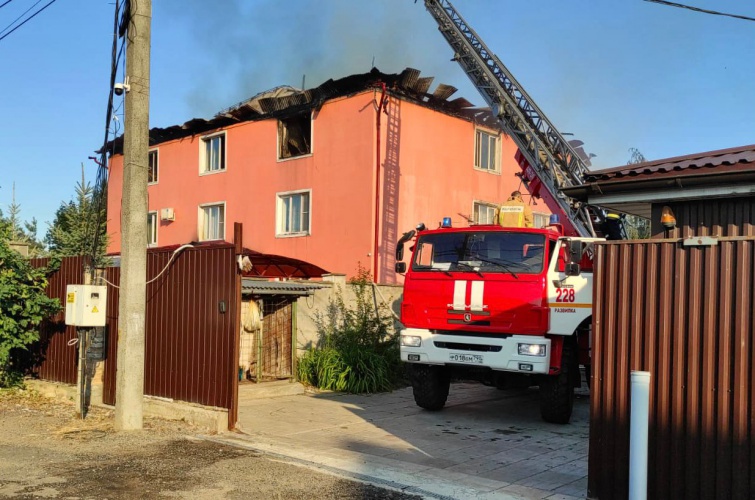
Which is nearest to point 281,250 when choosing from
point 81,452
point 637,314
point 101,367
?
point 101,367

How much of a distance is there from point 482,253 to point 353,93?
1108 cm

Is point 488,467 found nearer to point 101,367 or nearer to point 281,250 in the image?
point 101,367

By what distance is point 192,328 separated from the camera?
9008 millimetres

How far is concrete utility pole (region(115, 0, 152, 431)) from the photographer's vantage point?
27.5 feet

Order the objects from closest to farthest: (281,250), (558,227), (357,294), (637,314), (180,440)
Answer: (637,314) < (180,440) < (558,227) < (357,294) < (281,250)

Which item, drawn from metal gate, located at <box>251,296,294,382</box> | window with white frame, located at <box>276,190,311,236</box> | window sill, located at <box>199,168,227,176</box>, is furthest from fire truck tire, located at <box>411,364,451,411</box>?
window sill, located at <box>199,168,227,176</box>

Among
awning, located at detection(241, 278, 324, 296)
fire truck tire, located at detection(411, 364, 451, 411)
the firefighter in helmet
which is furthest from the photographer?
awning, located at detection(241, 278, 324, 296)

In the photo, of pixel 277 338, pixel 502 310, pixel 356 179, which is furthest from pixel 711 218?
pixel 356 179

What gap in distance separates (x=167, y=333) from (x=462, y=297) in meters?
4.20

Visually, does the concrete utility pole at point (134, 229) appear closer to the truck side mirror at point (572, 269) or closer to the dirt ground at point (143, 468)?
the dirt ground at point (143, 468)

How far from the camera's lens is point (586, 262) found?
9859 mm

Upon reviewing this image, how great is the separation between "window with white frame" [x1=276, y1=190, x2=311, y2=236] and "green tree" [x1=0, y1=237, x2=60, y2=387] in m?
10.4

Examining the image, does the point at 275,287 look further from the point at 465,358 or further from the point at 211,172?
the point at 211,172

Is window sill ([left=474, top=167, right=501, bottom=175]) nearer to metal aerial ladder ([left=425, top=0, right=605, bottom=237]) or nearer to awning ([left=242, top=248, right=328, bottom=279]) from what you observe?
metal aerial ladder ([left=425, top=0, right=605, bottom=237])
